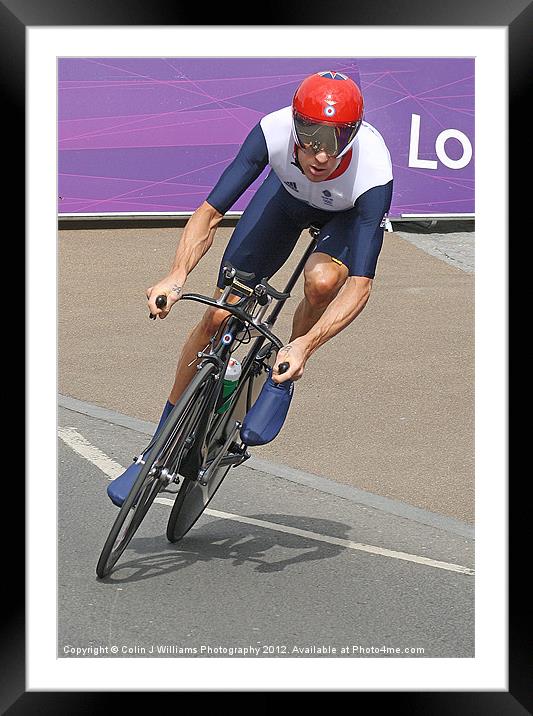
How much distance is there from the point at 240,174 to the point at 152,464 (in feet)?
4.41

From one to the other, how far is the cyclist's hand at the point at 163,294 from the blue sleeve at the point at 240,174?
1.59 feet

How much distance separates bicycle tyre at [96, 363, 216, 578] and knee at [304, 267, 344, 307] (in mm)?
574

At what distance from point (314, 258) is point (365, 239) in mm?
305

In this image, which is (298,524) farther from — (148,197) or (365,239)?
(148,197)

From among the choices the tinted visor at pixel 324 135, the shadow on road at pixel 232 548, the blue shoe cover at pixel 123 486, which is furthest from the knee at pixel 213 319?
the shadow on road at pixel 232 548

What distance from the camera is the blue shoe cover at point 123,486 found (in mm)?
5949

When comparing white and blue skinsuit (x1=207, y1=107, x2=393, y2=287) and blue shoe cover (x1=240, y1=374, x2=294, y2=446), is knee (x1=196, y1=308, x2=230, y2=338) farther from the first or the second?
blue shoe cover (x1=240, y1=374, x2=294, y2=446)

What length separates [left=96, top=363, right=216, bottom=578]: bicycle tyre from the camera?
5.65 meters

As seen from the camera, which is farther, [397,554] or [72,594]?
[397,554]

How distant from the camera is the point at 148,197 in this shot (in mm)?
13195

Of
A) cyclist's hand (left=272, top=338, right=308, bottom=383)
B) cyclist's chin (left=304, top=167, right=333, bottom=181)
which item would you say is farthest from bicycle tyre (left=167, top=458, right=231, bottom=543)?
Result: cyclist's chin (left=304, top=167, right=333, bottom=181)

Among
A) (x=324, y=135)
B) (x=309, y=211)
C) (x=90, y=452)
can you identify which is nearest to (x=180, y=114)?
(x=90, y=452)
